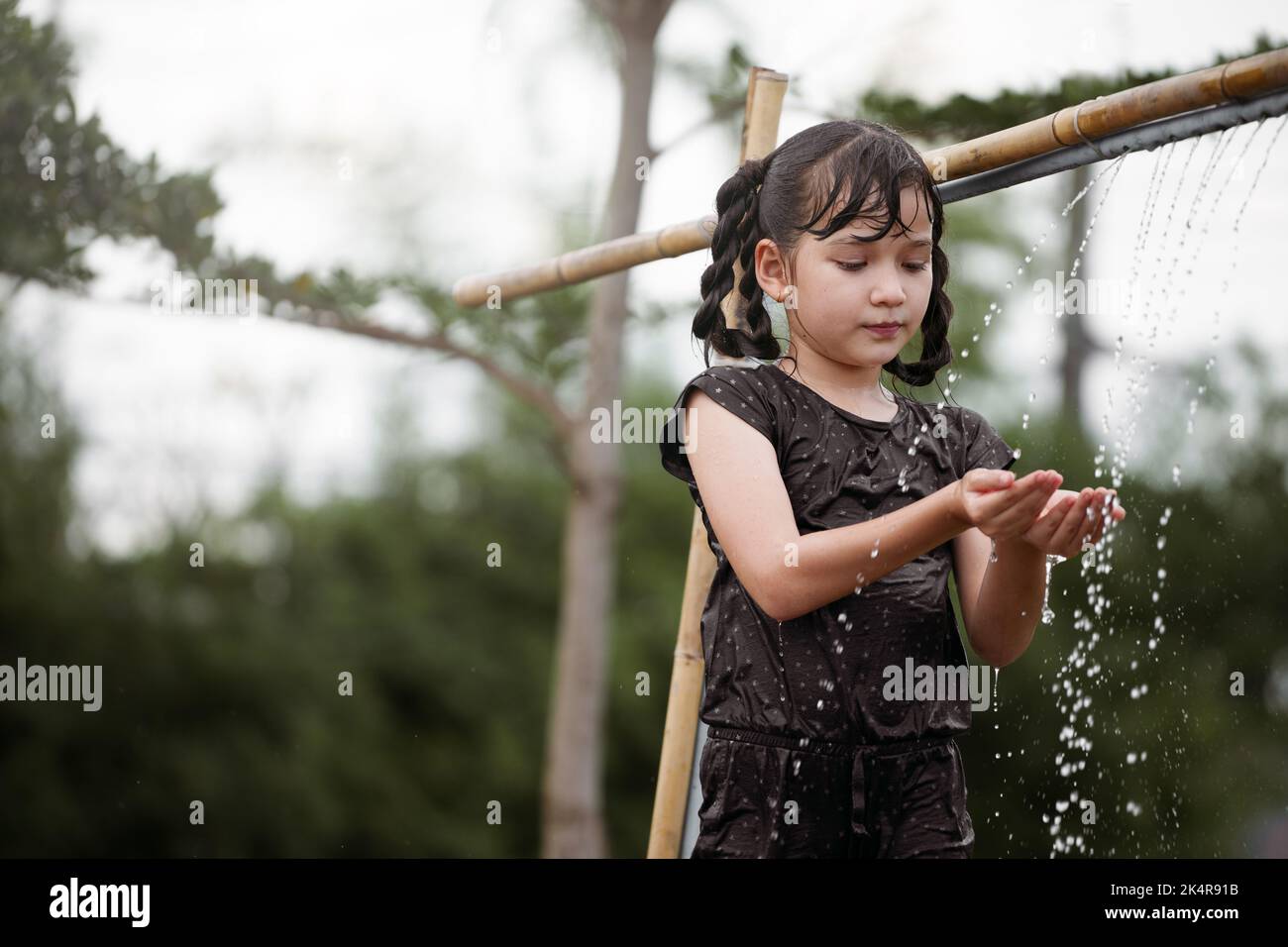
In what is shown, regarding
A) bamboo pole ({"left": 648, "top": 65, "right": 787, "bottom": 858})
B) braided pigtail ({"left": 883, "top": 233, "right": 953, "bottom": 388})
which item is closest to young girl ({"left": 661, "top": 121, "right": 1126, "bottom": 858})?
braided pigtail ({"left": 883, "top": 233, "right": 953, "bottom": 388})

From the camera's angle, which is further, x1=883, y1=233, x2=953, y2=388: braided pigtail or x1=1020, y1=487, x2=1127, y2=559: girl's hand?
x1=883, y1=233, x2=953, y2=388: braided pigtail

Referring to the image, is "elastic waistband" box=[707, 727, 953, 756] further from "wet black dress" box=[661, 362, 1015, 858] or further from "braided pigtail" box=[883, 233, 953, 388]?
"braided pigtail" box=[883, 233, 953, 388]

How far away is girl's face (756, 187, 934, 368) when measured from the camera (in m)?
1.72

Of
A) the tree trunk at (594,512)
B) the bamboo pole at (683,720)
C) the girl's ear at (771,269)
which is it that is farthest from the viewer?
the tree trunk at (594,512)

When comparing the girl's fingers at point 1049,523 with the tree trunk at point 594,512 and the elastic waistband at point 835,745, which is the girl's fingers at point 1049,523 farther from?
the tree trunk at point 594,512

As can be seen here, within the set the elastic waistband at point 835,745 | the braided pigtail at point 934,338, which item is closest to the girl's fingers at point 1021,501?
the elastic waistband at point 835,745

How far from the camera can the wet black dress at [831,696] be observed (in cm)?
173

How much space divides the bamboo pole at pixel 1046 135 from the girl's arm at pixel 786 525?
0.65 metres

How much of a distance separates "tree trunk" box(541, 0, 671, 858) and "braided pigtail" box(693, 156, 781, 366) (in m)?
3.64

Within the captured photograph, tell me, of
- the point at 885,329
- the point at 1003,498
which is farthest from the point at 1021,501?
the point at 885,329

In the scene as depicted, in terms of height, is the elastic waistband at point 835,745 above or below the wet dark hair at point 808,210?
below

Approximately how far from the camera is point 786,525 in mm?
1640

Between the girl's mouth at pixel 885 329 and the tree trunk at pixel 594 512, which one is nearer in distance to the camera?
the girl's mouth at pixel 885 329
